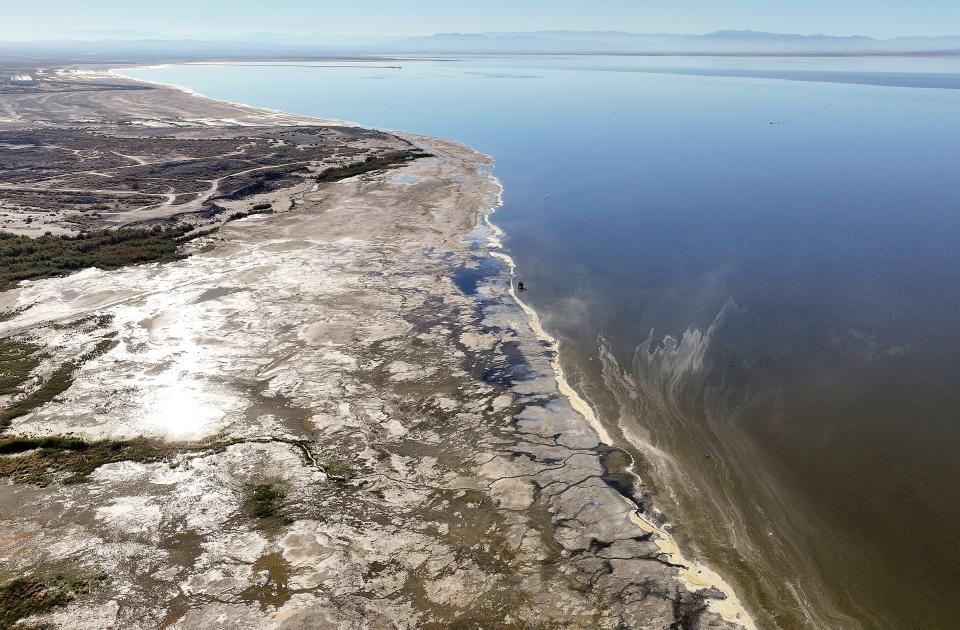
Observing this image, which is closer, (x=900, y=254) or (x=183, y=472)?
(x=183, y=472)

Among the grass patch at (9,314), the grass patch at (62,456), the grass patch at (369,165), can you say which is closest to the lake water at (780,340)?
the grass patch at (369,165)

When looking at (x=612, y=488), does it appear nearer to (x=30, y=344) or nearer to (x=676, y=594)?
(x=676, y=594)

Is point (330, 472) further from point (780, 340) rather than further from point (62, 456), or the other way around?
point (780, 340)

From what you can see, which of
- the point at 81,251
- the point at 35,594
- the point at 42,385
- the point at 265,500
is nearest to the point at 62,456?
the point at 42,385

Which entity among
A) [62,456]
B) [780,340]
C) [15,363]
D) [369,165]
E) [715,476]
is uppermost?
[369,165]

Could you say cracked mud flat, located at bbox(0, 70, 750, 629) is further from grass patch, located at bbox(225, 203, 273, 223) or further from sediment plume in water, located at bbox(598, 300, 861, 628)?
grass patch, located at bbox(225, 203, 273, 223)

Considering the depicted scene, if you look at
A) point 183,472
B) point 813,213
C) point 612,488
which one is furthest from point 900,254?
point 183,472
